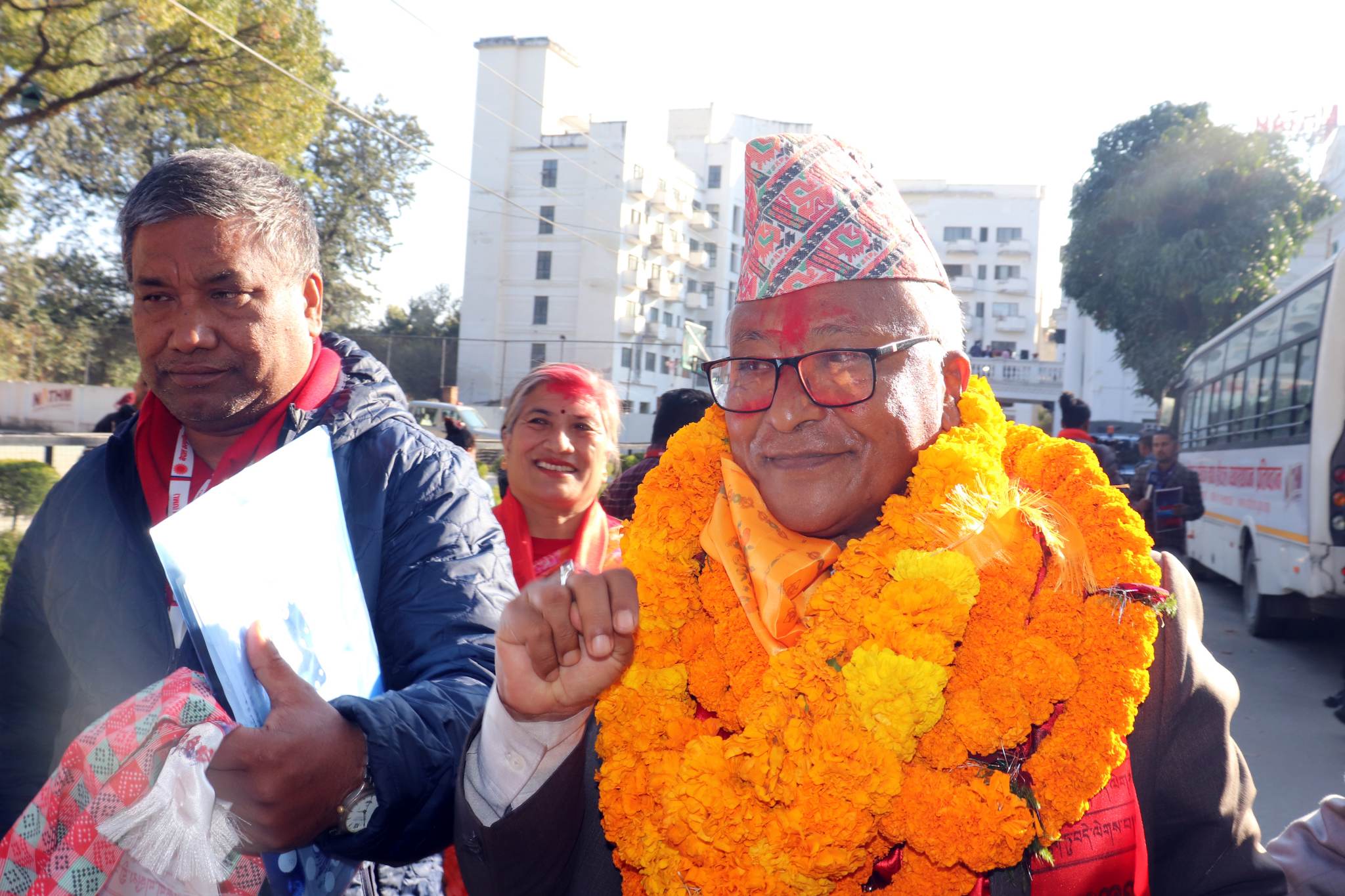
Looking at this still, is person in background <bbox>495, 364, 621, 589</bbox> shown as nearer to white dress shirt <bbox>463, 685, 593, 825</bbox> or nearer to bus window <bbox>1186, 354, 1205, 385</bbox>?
white dress shirt <bbox>463, 685, 593, 825</bbox>

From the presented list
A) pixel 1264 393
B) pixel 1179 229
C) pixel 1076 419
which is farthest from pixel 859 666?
pixel 1179 229

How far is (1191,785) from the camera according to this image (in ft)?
5.83

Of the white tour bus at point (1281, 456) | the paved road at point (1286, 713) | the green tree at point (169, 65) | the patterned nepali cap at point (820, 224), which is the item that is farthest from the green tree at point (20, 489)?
the white tour bus at point (1281, 456)

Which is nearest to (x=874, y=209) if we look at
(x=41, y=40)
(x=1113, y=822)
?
(x=1113, y=822)

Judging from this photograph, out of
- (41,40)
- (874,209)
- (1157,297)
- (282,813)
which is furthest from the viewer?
(1157,297)

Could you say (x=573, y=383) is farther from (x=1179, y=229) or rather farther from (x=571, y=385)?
(x=1179, y=229)

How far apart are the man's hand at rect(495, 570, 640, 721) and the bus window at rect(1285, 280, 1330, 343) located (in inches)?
342

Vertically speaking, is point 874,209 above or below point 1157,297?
below

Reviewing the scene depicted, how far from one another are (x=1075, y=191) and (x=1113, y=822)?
29619 millimetres

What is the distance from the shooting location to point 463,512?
206 centimetres

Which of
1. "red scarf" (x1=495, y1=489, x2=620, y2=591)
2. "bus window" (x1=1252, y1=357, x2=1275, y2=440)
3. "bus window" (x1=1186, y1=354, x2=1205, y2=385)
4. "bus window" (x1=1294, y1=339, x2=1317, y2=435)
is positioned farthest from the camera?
"bus window" (x1=1186, y1=354, x2=1205, y2=385)

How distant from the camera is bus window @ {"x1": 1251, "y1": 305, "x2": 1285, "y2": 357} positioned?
9.82 meters

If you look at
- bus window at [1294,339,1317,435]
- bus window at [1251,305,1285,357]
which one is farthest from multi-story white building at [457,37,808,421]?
bus window at [1294,339,1317,435]

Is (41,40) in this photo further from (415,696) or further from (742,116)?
(742,116)
